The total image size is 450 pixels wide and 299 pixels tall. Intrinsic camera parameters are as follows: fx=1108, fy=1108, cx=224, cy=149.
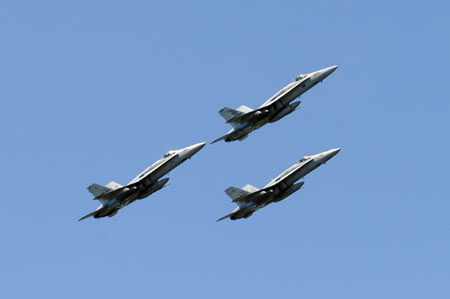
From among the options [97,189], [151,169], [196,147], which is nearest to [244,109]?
[196,147]

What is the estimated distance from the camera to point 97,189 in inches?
4638

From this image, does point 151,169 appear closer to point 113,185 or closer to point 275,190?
point 113,185

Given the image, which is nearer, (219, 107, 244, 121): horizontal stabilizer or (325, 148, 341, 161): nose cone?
(325, 148, 341, 161): nose cone

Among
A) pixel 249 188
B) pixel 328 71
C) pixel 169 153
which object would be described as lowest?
pixel 249 188

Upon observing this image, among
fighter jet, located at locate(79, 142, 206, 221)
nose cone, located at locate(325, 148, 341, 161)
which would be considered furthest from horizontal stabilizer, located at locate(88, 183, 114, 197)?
nose cone, located at locate(325, 148, 341, 161)

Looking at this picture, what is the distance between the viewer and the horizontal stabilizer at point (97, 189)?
117625 mm

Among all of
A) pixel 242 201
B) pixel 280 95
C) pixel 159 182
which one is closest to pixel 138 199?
pixel 159 182

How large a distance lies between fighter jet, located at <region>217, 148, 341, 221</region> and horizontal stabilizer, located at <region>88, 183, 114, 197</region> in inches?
510

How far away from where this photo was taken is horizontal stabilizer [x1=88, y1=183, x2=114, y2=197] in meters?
118

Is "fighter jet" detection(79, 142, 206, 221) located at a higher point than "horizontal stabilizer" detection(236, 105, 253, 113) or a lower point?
lower

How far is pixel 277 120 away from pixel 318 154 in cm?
677

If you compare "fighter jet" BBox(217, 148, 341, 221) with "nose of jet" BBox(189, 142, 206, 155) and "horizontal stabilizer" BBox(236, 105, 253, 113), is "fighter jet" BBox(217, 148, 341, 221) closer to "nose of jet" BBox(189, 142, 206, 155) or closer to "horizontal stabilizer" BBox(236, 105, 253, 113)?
"nose of jet" BBox(189, 142, 206, 155)

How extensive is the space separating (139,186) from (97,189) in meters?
4.46

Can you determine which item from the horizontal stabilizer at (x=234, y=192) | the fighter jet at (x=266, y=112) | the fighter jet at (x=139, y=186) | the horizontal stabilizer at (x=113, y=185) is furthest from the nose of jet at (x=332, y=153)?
the horizontal stabilizer at (x=113, y=185)
